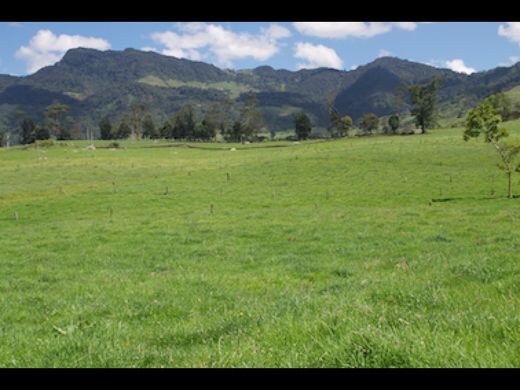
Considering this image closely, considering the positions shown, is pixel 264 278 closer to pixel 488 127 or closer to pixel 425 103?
pixel 488 127

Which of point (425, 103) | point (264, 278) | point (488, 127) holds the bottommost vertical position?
point (264, 278)

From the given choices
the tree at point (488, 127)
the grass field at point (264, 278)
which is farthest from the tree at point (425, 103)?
the tree at point (488, 127)

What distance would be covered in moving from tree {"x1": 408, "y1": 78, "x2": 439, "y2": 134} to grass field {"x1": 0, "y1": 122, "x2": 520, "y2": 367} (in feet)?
343

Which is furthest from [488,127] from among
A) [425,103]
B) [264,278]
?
[425,103]

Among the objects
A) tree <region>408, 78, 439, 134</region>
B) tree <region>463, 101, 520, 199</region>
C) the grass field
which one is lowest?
the grass field

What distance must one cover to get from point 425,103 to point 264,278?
15210 centimetres

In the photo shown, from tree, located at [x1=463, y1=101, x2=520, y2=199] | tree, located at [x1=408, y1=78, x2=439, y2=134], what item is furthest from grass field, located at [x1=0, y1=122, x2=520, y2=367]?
Result: tree, located at [x1=408, y1=78, x2=439, y2=134]

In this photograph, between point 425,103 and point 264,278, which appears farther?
point 425,103

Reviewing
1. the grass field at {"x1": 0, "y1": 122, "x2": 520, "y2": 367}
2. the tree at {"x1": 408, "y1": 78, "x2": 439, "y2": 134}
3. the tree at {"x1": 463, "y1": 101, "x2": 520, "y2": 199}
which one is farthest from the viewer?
the tree at {"x1": 408, "y1": 78, "x2": 439, "y2": 134}

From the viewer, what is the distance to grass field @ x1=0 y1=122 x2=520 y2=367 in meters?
5.47

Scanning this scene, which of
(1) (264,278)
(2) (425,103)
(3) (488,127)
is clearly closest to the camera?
(1) (264,278)

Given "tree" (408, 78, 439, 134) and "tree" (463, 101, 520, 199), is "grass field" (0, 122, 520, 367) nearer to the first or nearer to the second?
"tree" (463, 101, 520, 199)

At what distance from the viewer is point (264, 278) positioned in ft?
49.4

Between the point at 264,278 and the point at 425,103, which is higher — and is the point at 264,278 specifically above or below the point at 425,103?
below
